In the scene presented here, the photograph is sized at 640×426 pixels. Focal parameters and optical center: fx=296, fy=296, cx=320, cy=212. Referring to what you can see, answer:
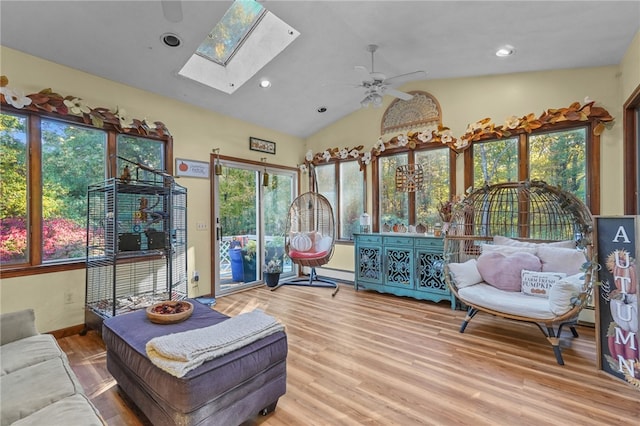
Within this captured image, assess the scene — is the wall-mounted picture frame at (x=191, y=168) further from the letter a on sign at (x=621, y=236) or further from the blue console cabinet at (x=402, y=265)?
the letter a on sign at (x=621, y=236)

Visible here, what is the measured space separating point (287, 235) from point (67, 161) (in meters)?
3.02

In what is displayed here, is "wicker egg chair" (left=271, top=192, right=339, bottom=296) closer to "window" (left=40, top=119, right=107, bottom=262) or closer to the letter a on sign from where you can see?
"window" (left=40, top=119, right=107, bottom=262)

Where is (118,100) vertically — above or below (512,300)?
above

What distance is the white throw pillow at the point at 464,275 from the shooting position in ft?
10.6

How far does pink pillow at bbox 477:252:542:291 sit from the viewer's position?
9.95ft

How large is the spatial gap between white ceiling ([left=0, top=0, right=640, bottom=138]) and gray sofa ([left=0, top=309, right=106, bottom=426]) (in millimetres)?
2451

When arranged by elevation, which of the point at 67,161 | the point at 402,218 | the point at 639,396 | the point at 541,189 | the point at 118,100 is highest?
the point at 118,100

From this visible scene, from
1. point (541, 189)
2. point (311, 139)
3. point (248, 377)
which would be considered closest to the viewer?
point (248, 377)

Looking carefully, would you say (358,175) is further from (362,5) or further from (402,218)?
(362,5)

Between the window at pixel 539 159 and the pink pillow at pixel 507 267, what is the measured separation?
1028mm

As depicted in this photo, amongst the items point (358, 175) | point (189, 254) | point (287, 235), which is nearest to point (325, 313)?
point (287, 235)

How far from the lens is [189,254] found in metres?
4.13

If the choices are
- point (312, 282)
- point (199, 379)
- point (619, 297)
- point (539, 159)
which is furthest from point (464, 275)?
point (199, 379)

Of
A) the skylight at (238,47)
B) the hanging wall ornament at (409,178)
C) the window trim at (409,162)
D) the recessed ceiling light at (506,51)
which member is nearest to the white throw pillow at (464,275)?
the window trim at (409,162)
